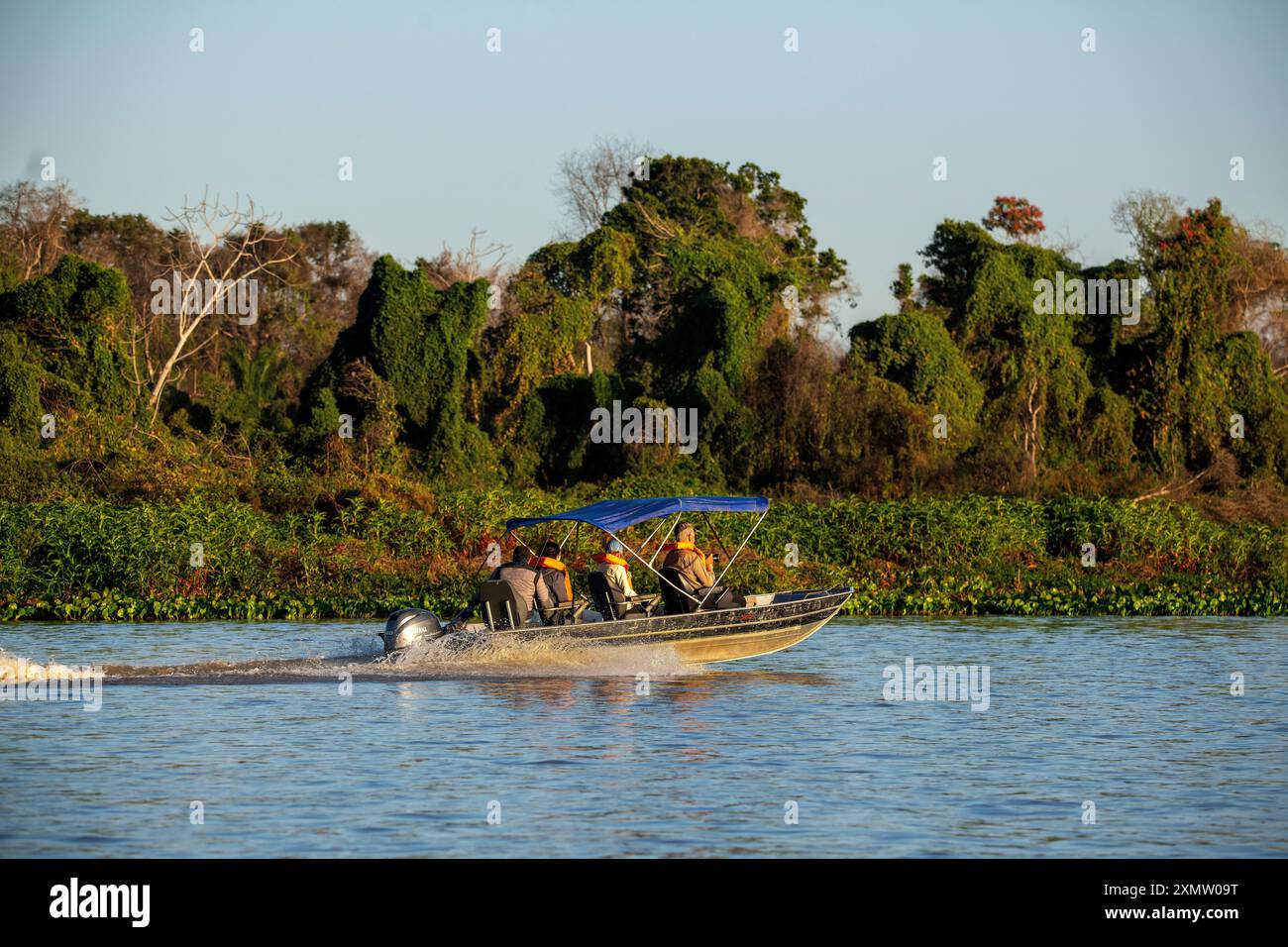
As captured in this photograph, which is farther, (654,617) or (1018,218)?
(1018,218)

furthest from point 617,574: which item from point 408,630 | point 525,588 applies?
point 408,630

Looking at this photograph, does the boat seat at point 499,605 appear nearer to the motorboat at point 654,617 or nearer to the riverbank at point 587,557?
the motorboat at point 654,617

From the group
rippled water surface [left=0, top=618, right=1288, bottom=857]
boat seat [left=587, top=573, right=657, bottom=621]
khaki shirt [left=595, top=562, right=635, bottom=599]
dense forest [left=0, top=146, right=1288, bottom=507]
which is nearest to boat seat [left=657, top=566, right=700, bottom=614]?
boat seat [left=587, top=573, right=657, bottom=621]

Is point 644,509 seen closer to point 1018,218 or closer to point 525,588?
point 525,588

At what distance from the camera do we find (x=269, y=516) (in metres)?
29.2

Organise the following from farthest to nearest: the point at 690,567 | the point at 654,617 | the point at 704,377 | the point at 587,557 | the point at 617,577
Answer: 1. the point at 704,377
2. the point at 587,557
3. the point at 690,567
4. the point at 617,577
5. the point at 654,617

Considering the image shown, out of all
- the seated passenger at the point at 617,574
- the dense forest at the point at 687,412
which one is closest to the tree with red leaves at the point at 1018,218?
the dense forest at the point at 687,412

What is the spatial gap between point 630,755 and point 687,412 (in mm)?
25819

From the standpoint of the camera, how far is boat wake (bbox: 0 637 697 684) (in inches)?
687

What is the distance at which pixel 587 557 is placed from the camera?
2866 cm

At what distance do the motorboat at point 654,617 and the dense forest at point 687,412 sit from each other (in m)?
7.54

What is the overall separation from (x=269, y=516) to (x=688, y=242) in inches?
701
